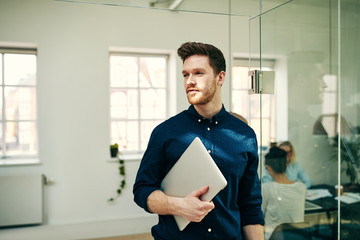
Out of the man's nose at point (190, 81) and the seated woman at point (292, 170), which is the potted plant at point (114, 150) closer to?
the seated woman at point (292, 170)

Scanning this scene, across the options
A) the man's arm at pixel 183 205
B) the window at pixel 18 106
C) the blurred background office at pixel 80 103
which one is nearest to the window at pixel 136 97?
the blurred background office at pixel 80 103

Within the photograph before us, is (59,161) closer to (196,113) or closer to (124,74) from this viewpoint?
(124,74)

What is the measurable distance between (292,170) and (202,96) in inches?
36.5

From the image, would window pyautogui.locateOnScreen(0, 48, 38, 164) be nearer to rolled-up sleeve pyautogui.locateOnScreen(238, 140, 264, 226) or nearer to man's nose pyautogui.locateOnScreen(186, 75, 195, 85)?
man's nose pyautogui.locateOnScreen(186, 75, 195, 85)

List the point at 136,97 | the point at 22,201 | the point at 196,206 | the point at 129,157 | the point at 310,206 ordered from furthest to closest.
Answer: the point at 136,97 < the point at 129,157 < the point at 22,201 < the point at 310,206 < the point at 196,206

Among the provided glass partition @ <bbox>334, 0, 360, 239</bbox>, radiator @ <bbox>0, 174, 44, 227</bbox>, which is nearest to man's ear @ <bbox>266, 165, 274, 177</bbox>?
glass partition @ <bbox>334, 0, 360, 239</bbox>

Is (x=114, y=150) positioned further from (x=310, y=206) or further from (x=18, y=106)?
(x=310, y=206)

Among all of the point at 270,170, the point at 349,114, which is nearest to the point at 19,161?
the point at 270,170

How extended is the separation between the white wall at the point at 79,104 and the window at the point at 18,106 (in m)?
0.23

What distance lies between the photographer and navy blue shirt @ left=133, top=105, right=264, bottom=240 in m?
1.11

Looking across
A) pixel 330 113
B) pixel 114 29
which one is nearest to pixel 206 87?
pixel 330 113

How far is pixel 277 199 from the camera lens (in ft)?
6.20

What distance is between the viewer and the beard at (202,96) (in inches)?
44.4

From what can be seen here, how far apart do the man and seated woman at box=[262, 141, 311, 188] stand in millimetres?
656
